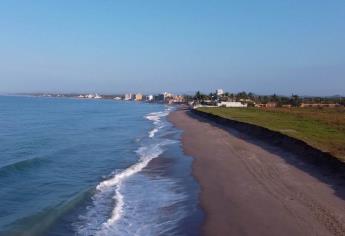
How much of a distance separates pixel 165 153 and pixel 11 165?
9.92 metres

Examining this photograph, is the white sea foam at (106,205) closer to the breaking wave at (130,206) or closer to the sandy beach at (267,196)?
the breaking wave at (130,206)

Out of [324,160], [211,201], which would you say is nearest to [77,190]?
[211,201]

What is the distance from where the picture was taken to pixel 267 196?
15.9 m

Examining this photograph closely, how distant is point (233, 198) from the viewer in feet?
53.2

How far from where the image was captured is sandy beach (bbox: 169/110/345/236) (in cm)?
1247

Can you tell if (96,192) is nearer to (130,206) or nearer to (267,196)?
(130,206)

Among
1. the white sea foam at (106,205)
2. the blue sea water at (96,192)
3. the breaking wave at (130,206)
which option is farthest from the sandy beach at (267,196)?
the white sea foam at (106,205)

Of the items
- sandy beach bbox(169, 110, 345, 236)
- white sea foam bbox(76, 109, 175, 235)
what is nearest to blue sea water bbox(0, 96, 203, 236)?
white sea foam bbox(76, 109, 175, 235)

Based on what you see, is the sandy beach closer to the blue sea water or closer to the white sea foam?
the blue sea water

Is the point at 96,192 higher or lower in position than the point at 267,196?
lower

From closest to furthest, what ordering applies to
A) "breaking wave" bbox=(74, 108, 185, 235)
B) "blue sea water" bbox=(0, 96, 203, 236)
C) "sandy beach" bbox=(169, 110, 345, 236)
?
"sandy beach" bbox=(169, 110, 345, 236) < "breaking wave" bbox=(74, 108, 185, 235) < "blue sea water" bbox=(0, 96, 203, 236)

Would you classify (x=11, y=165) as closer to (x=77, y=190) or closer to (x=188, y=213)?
(x=77, y=190)

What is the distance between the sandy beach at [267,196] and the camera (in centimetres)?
1247

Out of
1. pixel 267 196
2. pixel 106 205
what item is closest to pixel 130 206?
pixel 106 205
